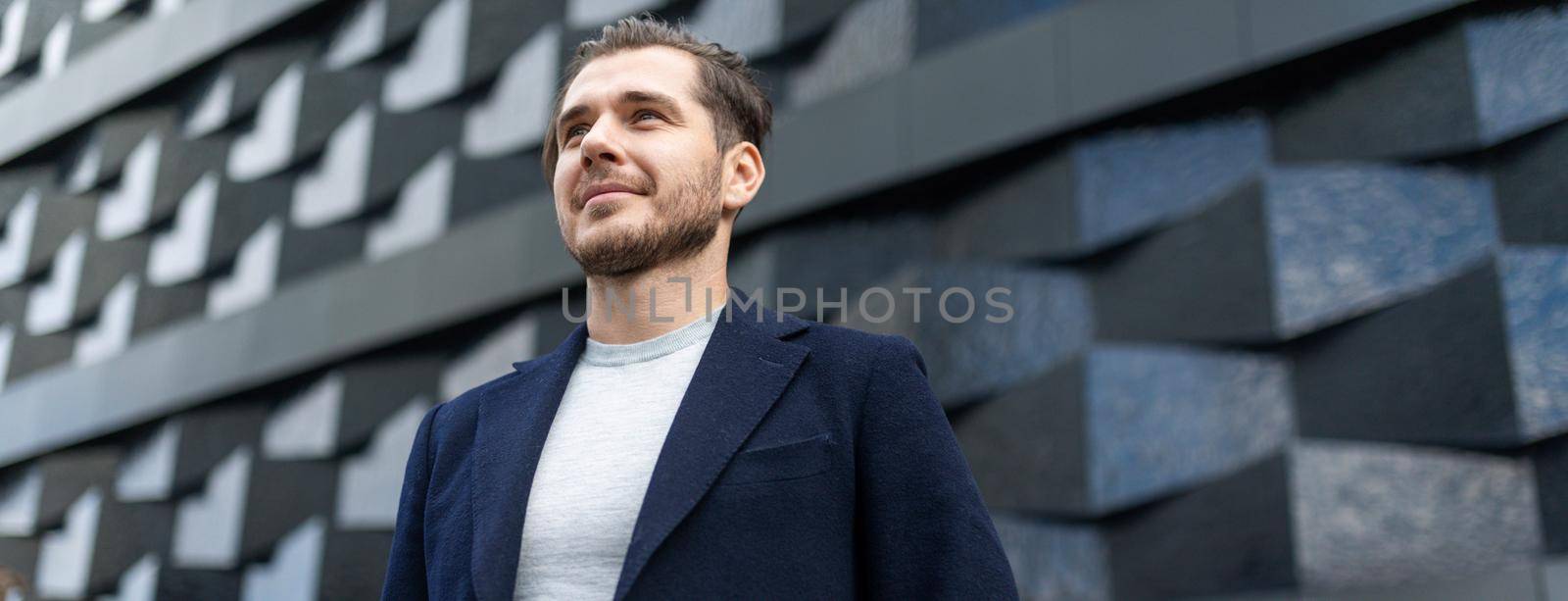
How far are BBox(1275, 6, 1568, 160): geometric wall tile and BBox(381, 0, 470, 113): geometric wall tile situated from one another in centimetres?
691

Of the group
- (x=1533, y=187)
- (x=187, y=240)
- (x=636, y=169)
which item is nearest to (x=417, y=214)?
(x=187, y=240)

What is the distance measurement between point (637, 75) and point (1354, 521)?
459cm

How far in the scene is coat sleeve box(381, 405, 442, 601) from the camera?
75.2 inches

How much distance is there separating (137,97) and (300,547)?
6.46 meters

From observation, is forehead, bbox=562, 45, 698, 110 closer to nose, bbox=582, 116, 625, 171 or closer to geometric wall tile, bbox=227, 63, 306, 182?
nose, bbox=582, 116, 625, 171

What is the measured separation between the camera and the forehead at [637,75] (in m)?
1.93

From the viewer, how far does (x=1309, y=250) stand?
577 cm

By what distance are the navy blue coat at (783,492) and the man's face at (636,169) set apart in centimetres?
17

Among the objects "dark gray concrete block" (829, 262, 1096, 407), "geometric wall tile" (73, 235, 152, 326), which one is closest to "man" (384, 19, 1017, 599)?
"dark gray concrete block" (829, 262, 1096, 407)

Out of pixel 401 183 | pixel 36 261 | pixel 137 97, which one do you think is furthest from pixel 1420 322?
pixel 36 261

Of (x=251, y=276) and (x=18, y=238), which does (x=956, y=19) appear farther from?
(x=18, y=238)

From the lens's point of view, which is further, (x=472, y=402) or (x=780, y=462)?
(x=472, y=402)

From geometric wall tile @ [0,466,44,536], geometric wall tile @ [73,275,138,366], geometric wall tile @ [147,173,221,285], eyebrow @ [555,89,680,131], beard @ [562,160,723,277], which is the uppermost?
geometric wall tile @ [147,173,221,285]

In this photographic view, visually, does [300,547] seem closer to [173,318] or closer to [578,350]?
[173,318]
